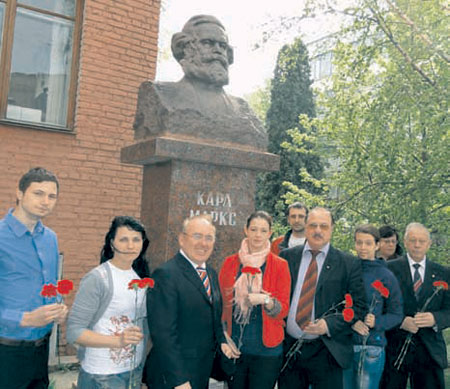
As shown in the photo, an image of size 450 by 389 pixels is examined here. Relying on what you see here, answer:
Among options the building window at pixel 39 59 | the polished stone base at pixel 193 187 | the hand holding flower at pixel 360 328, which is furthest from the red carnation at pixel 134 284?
the building window at pixel 39 59

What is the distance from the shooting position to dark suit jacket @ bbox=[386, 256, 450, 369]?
4.06m

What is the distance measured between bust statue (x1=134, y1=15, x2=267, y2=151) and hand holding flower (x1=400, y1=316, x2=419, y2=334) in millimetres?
1968

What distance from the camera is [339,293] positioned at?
359 centimetres

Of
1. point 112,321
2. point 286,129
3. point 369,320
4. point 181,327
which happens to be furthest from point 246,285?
point 286,129

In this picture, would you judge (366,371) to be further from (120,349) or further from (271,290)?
(120,349)

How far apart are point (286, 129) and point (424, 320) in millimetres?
15967

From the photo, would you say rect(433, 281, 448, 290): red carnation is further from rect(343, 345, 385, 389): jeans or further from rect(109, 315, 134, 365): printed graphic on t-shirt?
rect(109, 315, 134, 365): printed graphic on t-shirt

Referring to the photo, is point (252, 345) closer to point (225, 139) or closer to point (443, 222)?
point (225, 139)

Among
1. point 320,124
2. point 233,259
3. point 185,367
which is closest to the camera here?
point 185,367

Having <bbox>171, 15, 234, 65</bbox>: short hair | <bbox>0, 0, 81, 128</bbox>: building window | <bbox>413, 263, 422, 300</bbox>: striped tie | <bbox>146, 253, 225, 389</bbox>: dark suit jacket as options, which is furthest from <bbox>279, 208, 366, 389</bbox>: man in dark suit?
<bbox>0, 0, 81, 128</bbox>: building window

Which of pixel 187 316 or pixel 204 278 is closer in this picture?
pixel 187 316

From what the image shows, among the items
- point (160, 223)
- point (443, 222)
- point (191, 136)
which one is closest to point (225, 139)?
point (191, 136)

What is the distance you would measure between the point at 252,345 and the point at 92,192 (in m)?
4.53

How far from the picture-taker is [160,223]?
4223mm
